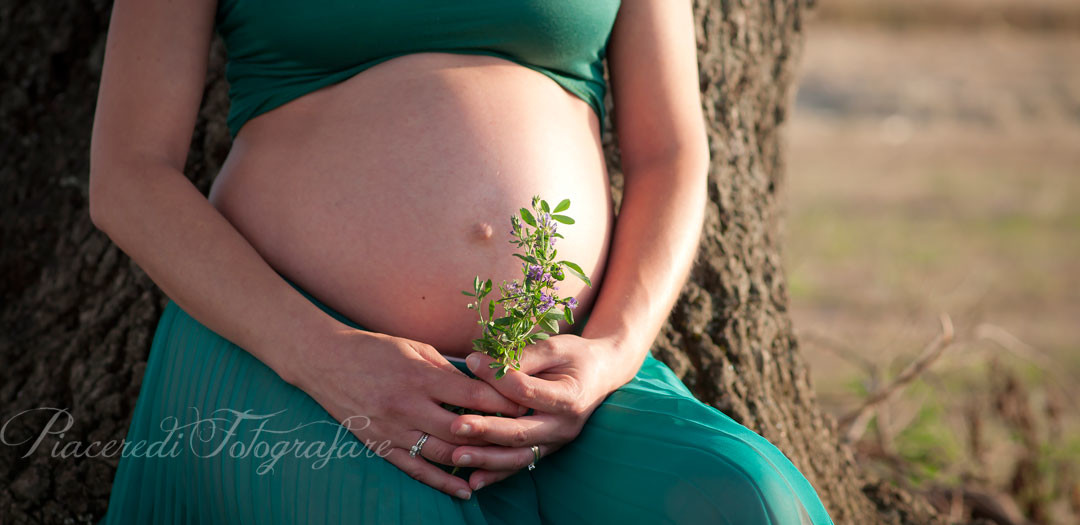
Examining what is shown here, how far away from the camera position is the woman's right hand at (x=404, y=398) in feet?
4.34

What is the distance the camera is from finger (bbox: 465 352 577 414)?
1322mm

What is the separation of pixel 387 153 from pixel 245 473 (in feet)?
1.86

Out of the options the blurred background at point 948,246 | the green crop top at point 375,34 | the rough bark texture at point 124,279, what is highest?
the green crop top at point 375,34

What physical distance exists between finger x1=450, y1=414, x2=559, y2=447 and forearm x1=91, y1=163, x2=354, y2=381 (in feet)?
0.87

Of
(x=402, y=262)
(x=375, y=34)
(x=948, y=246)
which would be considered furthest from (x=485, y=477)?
(x=948, y=246)

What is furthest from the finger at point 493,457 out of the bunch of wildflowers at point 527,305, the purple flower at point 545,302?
the purple flower at point 545,302

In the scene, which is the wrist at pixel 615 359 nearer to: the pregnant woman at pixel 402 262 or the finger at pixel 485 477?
the pregnant woman at pixel 402 262

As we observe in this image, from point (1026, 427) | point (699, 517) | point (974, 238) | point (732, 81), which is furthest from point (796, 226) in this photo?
point (699, 517)

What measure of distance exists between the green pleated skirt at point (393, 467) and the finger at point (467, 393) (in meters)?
0.12

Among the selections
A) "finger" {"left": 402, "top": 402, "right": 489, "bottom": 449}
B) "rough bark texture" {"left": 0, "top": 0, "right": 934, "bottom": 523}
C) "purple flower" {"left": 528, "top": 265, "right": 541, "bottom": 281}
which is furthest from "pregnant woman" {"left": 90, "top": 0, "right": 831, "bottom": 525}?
"rough bark texture" {"left": 0, "top": 0, "right": 934, "bottom": 523}

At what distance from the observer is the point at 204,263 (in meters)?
1.42

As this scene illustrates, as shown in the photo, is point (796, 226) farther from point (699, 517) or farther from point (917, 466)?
point (699, 517)

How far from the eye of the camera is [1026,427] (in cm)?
294

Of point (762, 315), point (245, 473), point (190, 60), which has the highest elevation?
point (190, 60)
